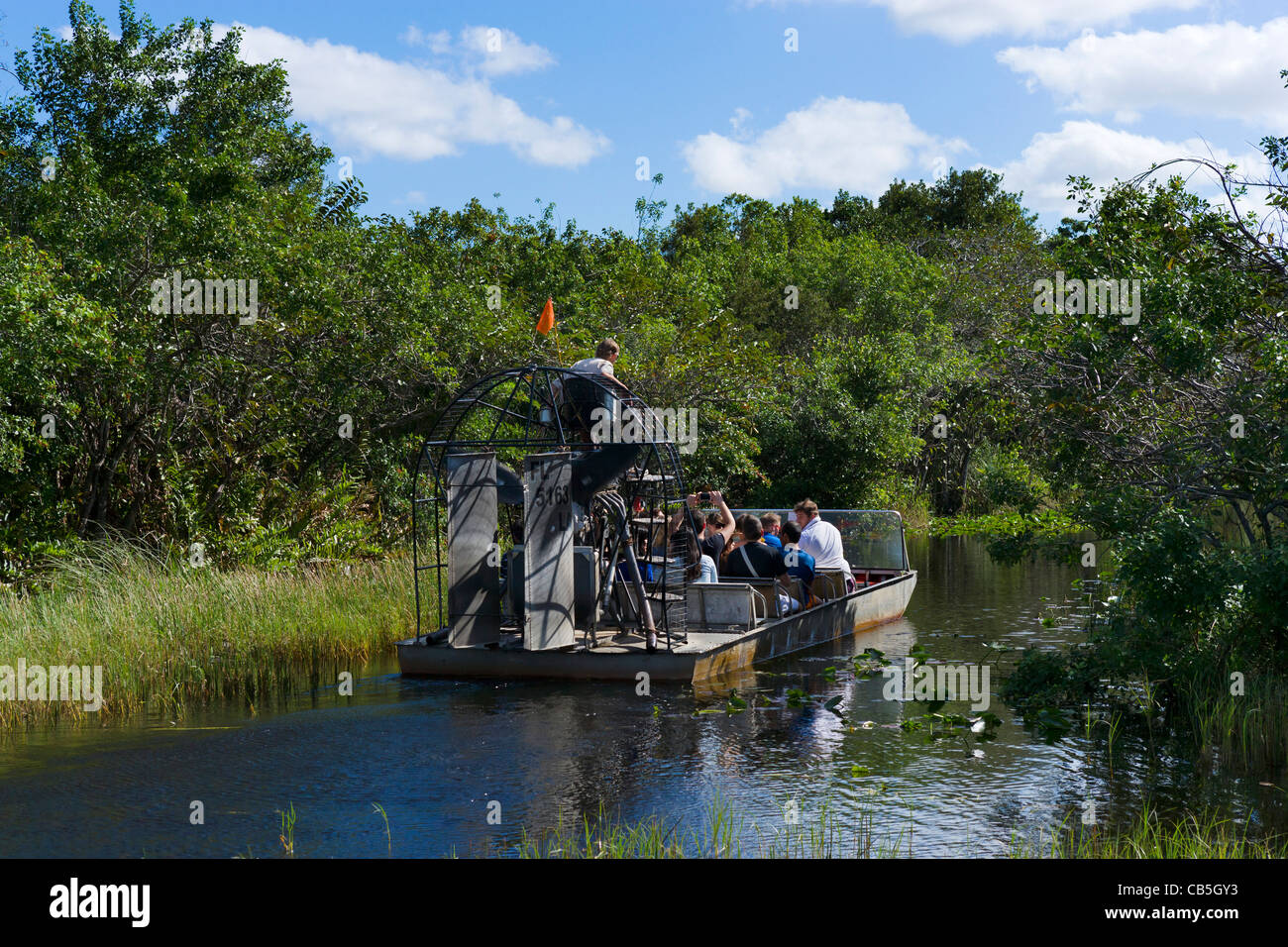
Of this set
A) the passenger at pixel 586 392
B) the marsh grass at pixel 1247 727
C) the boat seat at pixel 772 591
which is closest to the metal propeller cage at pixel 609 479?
the passenger at pixel 586 392

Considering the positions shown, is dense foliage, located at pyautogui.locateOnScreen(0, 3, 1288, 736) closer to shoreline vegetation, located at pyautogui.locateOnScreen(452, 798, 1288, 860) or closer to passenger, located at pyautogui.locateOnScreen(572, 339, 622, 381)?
shoreline vegetation, located at pyautogui.locateOnScreen(452, 798, 1288, 860)

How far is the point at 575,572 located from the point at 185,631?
13.5ft

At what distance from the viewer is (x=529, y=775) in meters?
9.91

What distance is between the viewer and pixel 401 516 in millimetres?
21938

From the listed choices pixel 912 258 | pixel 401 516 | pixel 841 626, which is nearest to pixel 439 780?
pixel 841 626

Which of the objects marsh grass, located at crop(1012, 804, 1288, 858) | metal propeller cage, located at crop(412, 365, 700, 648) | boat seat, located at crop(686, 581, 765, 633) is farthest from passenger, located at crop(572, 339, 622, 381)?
marsh grass, located at crop(1012, 804, 1288, 858)

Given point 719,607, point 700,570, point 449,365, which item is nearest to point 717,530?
point 700,570

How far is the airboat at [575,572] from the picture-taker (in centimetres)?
1289

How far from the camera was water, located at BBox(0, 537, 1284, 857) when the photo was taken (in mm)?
8422

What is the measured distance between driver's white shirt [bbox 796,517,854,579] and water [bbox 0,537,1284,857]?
3.66 metres

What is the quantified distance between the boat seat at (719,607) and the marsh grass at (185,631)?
3779 mm

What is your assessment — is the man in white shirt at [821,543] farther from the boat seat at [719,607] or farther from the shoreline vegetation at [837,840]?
the shoreline vegetation at [837,840]

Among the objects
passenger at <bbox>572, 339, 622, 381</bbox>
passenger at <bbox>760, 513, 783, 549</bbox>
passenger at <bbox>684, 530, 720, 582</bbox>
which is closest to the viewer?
passenger at <bbox>572, 339, 622, 381</bbox>
